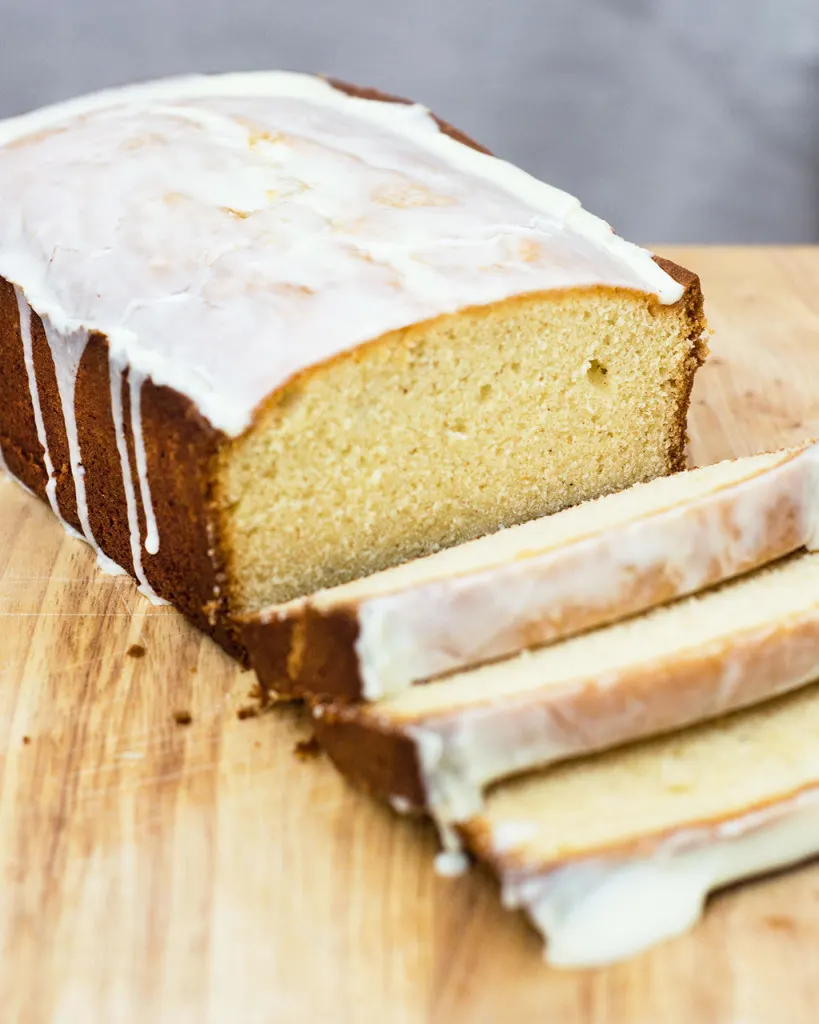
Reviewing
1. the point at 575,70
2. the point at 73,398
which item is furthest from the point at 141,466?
the point at 575,70

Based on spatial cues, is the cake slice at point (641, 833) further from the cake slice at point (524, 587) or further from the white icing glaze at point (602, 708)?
the cake slice at point (524, 587)

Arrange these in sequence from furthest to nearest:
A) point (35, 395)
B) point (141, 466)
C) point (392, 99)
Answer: point (392, 99)
point (35, 395)
point (141, 466)

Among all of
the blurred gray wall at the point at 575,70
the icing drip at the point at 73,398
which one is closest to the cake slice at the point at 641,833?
the icing drip at the point at 73,398

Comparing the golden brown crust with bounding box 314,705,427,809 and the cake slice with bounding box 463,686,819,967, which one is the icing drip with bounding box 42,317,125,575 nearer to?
the golden brown crust with bounding box 314,705,427,809

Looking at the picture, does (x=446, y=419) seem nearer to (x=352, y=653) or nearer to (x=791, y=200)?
(x=352, y=653)

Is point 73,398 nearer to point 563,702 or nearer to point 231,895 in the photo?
point 231,895

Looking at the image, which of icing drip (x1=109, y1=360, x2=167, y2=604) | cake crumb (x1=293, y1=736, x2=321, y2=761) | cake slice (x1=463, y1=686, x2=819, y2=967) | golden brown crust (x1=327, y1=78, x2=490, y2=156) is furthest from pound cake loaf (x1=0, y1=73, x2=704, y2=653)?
cake slice (x1=463, y1=686, x2=819, y2=967)
